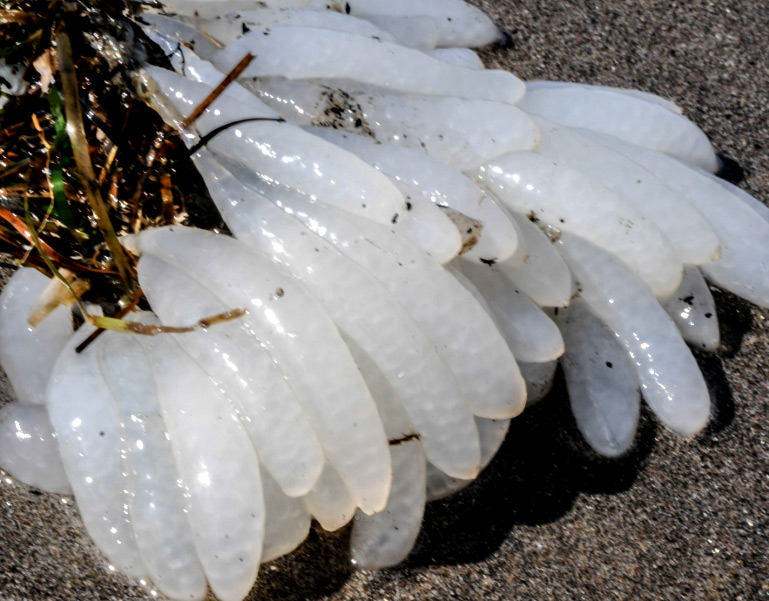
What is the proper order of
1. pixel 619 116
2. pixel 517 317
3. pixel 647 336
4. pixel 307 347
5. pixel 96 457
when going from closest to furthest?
pixel 307 347 → pixel 96 457 → pixel 517 317 → pixel 647 336 → pixel 619 116

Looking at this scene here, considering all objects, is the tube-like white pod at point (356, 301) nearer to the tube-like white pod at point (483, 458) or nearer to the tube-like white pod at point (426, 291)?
the tube-like white pod at point (426, 291)

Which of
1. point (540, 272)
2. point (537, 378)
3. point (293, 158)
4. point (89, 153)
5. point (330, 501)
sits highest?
point (293, 158)

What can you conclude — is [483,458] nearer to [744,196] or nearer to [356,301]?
[356,301]

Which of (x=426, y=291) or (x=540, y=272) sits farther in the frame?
(x=540, y=272)

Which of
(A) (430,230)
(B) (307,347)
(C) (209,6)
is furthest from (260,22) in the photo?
(B) (307,347)

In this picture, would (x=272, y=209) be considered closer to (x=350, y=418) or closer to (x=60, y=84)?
(x=350, y=418)

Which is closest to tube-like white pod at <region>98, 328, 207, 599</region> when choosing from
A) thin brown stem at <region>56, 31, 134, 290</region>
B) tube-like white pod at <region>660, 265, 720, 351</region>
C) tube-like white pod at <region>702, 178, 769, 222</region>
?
thin brown stem at <region>56, 31, 134, 290</region>

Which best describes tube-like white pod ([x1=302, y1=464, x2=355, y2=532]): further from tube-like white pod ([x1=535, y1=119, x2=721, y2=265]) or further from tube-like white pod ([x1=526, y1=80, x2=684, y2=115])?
tube-like white pod ([x1=526, y1=80, x2=684, y2=115])
